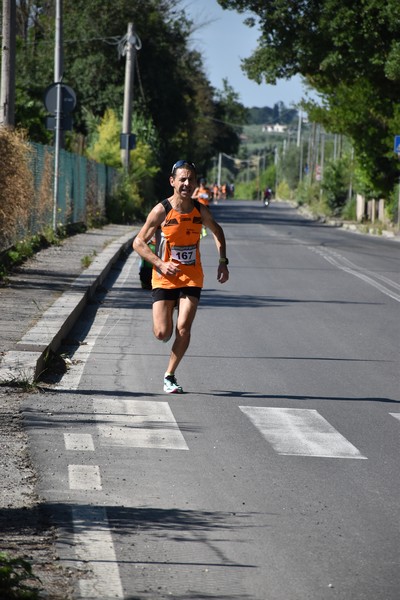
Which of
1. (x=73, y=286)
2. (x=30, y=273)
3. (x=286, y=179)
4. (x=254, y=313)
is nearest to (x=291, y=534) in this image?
(x=254, y=313)

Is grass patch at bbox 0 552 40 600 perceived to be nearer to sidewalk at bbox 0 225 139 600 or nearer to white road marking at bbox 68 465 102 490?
sidewalk at bbox 0 225 139 600

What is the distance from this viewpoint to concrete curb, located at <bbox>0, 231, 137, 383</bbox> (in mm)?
10000

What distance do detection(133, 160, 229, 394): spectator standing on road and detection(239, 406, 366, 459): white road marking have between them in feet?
3.16

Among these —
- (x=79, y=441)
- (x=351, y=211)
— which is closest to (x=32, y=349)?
(x=79, y=441)

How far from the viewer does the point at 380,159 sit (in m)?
53.9

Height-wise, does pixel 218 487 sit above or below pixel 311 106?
below

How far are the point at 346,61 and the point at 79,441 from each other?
1565 inches

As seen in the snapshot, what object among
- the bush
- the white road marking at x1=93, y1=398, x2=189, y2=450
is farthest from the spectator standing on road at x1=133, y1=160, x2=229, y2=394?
the bush

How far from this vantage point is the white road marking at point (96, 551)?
15.9 feet

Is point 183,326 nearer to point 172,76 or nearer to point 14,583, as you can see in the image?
point 14,583

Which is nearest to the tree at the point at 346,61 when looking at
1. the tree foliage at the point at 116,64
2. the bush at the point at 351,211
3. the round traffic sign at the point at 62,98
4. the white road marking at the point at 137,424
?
the tree foliage at the point at 116,64

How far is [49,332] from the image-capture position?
12.0 metres

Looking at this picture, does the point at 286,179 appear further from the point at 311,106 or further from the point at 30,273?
the point at 30,273

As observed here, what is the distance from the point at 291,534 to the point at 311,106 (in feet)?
170
